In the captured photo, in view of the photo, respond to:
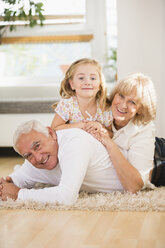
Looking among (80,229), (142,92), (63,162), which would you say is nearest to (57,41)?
(142,92)

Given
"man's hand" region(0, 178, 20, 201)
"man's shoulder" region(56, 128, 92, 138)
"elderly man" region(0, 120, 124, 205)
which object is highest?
"man's shoulder" region(56, 128, 92, 138)

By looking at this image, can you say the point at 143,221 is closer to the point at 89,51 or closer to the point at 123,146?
the point at 123,146

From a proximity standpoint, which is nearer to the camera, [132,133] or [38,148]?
[38,148]

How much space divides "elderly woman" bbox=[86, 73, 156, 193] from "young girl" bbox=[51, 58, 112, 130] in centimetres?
21

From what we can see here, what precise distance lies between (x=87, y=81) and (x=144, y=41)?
126cm

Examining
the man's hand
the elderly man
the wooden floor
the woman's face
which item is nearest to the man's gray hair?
the elderly man

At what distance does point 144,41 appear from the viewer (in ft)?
12.7

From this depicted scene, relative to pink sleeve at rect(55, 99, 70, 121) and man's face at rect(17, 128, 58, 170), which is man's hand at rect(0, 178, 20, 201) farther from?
pink sleeve at rect(55, 99, 70, 121)

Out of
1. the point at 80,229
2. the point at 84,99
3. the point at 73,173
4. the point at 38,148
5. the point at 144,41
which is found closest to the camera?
the point at 80,229

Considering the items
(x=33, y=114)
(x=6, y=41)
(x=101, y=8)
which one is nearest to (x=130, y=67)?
(x=33, y=114)

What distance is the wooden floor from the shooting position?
167cm

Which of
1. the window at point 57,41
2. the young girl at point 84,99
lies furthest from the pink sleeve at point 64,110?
the window at point 57,41

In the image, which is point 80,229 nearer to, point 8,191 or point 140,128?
point 8,191

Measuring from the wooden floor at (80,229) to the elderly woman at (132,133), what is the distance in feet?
0.97
